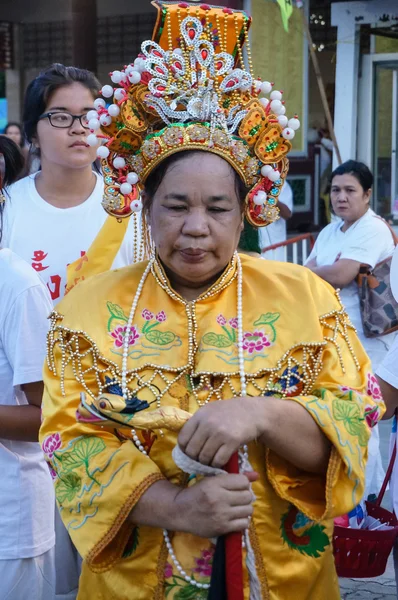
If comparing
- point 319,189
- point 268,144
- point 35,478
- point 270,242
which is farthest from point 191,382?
point 319,189

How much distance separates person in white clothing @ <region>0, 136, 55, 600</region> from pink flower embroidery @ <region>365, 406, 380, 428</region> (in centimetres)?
99

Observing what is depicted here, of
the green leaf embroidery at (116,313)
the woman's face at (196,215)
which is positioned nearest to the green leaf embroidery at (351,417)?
the woman's face at (196,215)

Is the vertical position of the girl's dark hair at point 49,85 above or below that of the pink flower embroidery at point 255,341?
above

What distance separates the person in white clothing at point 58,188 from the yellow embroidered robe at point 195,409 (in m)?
1.39

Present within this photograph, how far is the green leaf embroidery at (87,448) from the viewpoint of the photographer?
2070mm

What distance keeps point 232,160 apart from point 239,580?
3.18 ft

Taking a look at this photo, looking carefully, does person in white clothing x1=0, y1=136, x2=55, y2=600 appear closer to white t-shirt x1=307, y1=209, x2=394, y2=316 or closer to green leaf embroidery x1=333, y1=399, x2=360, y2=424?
green leaf embroidery x1=333, y1=399, x2=360, y2=424

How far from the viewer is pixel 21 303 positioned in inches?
105

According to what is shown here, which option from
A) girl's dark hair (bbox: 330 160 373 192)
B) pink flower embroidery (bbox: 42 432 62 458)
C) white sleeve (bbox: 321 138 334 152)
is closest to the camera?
pink flower embroidery (bbox: 42 432 62 458)

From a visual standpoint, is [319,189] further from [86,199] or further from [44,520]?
[44,520]

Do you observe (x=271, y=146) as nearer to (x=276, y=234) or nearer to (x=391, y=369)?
(x=391, y=369)

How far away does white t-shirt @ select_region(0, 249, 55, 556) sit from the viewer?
2.62m

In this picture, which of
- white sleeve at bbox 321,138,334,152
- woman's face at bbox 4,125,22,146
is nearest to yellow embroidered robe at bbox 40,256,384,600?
woman's face at bbox 4,125,22,146

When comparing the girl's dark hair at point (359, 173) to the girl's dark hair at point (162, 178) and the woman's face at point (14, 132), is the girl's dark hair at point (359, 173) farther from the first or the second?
the woman's face at point (14, 132)
